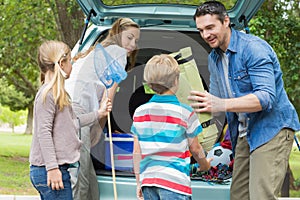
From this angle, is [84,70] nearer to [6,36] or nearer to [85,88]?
[85,88]

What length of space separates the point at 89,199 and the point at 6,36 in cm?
693

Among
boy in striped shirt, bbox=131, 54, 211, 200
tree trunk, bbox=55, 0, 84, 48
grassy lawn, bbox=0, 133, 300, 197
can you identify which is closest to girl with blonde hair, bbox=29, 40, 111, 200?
boy in striped shirt, bbox=131, 54, 211, 200

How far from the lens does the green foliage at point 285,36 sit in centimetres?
816

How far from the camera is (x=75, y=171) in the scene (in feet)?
11.2

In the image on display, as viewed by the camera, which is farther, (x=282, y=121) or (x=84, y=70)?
(x=84, y=70)

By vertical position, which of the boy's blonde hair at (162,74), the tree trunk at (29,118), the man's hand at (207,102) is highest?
the tree trunk at (29,118)

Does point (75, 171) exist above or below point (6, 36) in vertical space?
below

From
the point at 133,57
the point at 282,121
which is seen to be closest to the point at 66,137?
the point at 133,57

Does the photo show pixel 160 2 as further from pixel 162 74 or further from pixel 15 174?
pixel 15 174

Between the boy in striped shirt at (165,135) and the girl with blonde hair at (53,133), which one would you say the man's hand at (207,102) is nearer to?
the boy in striped shirt at (165,135)

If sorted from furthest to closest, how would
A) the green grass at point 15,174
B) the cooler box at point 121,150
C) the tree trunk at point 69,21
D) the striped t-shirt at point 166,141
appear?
the green grass at point 15,174 → the tree trunk at point 69,21 → the cooler box at point 121,150 → the striped t-shirt at point 166,141

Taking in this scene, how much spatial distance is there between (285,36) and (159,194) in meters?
5.88

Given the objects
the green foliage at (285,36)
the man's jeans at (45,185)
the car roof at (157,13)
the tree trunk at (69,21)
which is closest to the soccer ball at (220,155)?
the car roof at (157,13)

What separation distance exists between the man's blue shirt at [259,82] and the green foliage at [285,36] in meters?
5.02
